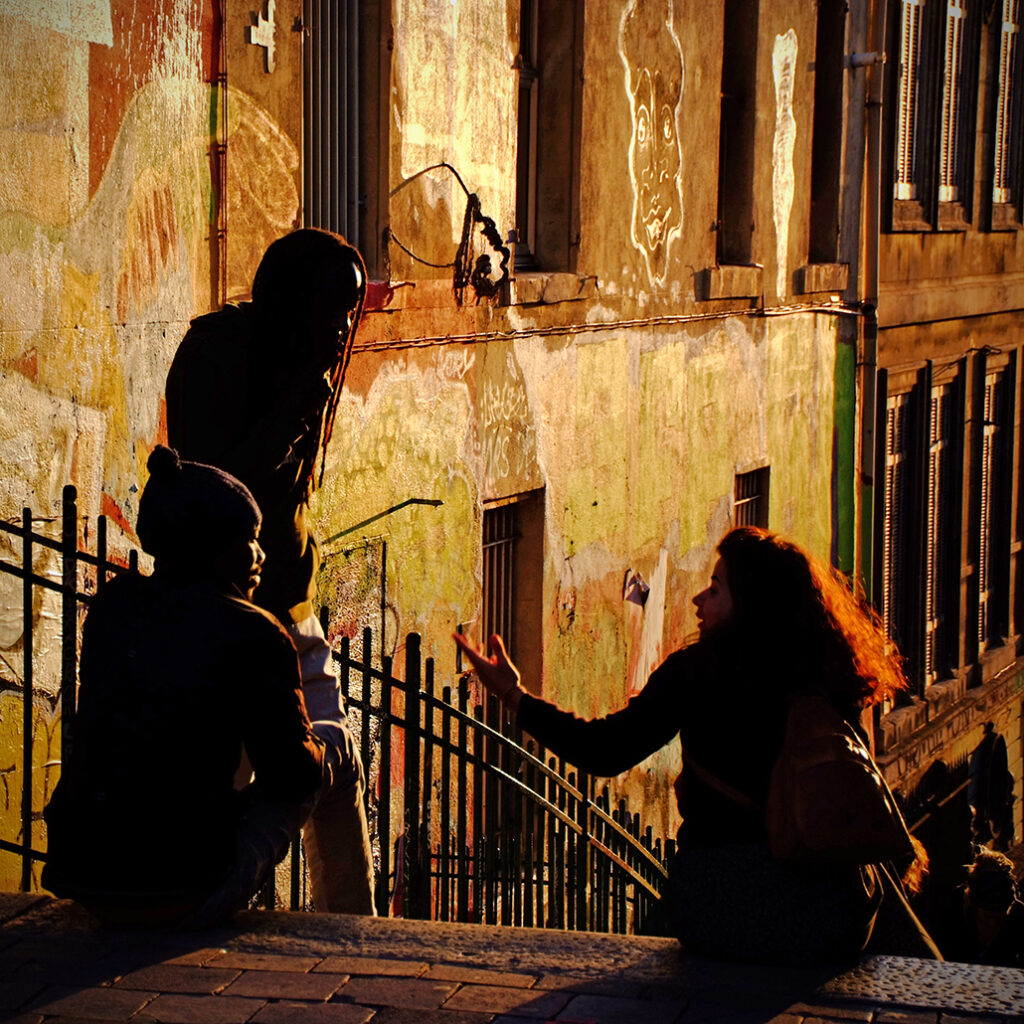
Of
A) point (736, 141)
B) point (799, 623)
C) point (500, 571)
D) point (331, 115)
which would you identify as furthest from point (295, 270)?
point (736, 141)

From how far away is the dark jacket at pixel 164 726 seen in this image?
13.6 feet

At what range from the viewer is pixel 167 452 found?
413 centimetres

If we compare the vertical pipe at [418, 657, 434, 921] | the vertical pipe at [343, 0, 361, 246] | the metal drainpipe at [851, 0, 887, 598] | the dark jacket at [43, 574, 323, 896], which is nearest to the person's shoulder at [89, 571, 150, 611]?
the dark jacket at [43, 574, 323, 896]

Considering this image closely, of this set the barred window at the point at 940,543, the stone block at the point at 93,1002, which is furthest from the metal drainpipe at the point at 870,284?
the stone block at the point at 93,1002

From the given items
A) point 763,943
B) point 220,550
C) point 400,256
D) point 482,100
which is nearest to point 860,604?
point 763,943

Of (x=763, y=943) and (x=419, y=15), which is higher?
(x=419, y=15)

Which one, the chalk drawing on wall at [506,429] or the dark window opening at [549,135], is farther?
the dark window opening at [549,135]

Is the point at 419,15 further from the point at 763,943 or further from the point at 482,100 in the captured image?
the point at 763,943

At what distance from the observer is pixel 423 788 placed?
24.0 ft

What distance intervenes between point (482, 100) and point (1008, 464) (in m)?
12.5

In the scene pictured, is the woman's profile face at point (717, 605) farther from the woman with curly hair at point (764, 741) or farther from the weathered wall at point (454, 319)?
the weathered wall at point (454, 319)

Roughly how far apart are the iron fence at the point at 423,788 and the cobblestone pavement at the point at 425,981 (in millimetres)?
716

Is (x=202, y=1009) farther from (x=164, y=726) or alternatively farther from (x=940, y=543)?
→ (x=940, y=543)

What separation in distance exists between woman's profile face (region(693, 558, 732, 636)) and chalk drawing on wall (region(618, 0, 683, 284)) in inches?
293
